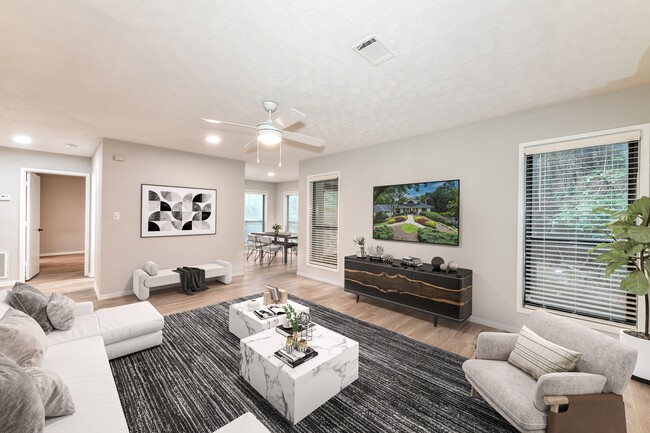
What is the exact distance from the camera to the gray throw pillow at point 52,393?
1388mm

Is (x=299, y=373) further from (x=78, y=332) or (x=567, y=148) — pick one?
(x=567, y=148)

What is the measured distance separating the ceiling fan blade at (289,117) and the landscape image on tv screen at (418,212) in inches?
95.8

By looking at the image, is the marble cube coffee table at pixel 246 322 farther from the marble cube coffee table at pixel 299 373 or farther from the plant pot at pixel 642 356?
the plant pot at pixel 642 356

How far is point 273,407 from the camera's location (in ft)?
6.80

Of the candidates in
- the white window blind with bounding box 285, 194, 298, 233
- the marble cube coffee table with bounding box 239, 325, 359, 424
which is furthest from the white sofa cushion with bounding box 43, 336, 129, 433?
the white window blind with bounding box 285, 194, 298, 233

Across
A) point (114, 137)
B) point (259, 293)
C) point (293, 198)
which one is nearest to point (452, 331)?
point (259, 293)

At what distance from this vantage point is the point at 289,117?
8.54ft

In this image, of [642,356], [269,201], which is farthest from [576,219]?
[269,201]

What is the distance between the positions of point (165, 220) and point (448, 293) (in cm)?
518

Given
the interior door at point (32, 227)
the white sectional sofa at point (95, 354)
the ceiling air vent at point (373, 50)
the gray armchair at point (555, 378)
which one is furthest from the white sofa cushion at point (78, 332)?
the interior door at point (32, 227)

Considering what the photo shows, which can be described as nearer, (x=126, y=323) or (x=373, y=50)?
(x=373, y=50)

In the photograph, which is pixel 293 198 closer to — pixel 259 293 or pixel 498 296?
pixel 259 293

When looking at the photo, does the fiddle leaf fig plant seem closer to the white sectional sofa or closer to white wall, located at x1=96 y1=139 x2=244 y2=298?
the white sectional sofa

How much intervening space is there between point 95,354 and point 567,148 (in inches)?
200
